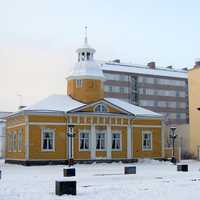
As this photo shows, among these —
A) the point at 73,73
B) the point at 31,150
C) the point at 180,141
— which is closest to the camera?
the point at 31,150

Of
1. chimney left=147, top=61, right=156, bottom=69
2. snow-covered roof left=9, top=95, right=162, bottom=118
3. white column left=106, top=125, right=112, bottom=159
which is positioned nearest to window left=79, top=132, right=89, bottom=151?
white column left=106, top=125, right=112, bottom=159

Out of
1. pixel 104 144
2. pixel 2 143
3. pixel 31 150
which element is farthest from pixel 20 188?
pixel 2 143

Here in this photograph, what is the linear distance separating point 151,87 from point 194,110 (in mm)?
49469

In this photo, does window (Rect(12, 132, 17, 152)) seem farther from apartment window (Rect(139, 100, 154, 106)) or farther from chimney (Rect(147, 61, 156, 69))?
chimney (Rect(147, 61, 156, 69))

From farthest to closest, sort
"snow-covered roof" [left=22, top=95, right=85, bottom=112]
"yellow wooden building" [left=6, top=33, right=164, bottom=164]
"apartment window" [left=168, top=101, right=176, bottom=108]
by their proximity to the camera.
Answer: "apartment window" [left=168, top=101, right=176, bottom=108]
"snow-covered roof" [left=22, top=95, right=85, bottom=112]
"yellow wooden building" [left=6, top=33, right=164, bottom=164]

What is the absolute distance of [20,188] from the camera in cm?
1997

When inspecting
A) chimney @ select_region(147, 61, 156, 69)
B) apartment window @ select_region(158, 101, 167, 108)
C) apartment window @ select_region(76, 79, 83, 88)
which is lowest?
apartment window @ select_region(76, 79, 83, 88)

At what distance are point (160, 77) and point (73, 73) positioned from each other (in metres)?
56.9

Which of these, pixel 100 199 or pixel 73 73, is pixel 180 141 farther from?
pixel 100 199

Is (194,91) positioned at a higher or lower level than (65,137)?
higher

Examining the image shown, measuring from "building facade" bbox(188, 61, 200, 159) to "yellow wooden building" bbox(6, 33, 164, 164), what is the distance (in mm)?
6638

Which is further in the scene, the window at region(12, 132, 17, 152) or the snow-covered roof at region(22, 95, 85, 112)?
the window at region(12, 132, 17, 152)

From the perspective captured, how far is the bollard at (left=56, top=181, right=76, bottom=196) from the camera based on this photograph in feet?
58.1

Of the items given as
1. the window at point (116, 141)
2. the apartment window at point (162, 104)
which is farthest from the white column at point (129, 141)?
the apartment window at point (162, 104)
